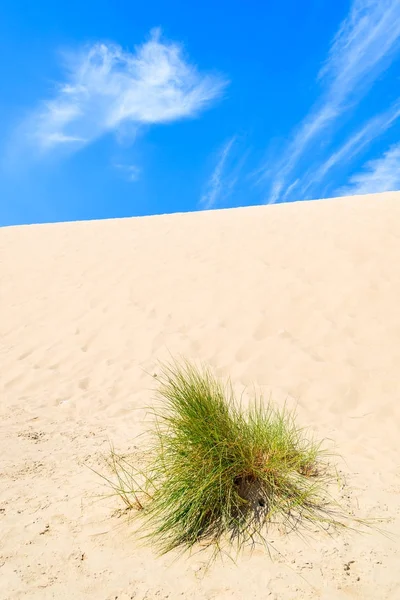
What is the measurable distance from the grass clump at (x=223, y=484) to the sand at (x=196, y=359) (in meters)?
0.13

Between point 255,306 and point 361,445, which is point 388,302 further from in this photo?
point 361,445

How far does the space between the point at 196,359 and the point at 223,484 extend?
2.73 m

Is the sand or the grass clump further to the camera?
the grass clump

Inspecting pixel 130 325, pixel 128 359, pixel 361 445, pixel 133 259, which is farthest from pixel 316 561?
pixel 133 259

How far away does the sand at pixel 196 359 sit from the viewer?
186cm

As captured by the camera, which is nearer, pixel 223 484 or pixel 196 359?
pixel 223 484

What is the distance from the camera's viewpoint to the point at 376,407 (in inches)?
148

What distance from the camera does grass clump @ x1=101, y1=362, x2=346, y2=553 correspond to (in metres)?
2.06

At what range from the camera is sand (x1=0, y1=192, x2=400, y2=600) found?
1.86 meters

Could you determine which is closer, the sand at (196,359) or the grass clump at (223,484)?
the sand at (196,359)

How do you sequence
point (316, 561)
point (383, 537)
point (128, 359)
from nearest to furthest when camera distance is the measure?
point (316, 561)
point (383, 537)
point (128, 359)

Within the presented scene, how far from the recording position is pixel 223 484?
6.96ft

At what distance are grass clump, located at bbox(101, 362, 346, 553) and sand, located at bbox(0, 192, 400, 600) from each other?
132 mm

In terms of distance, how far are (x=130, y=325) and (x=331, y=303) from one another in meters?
2.77
